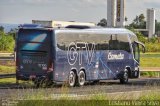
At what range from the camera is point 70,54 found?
3141 cm

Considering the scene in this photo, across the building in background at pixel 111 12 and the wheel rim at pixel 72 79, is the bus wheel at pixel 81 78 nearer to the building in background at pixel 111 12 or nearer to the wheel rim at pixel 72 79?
the wheel rim at pixel 72 79

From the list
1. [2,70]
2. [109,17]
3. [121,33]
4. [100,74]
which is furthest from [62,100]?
[109,17]

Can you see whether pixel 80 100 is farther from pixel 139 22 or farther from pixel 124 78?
pixel 139 22

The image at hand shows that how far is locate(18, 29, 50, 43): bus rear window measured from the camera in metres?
30.4

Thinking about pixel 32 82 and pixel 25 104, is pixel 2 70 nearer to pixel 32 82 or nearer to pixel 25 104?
pixel 32 82

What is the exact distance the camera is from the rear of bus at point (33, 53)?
30.3m

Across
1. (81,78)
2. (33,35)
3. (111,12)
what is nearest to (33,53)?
(33,35)

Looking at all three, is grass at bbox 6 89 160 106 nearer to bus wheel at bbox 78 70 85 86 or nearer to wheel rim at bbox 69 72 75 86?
wheel rim at bbox 69 72 75 86

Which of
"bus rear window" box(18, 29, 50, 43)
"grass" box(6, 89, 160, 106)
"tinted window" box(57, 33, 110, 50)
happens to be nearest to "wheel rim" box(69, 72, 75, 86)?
"tinted window" box(57, 33, 110, 50)

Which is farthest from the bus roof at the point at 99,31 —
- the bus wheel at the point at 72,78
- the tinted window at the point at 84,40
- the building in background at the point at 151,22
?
the building in background at the point at 151,22

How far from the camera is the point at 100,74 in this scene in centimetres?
3459

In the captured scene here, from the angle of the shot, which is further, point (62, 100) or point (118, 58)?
point (118, 58)

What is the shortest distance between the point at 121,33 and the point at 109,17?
3800 inches

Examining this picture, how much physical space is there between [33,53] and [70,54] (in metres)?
2.09
